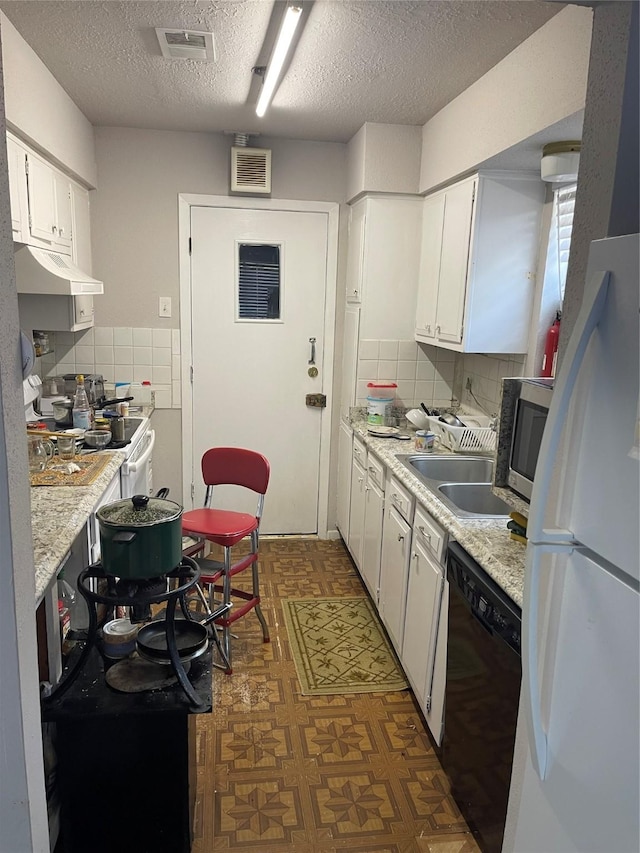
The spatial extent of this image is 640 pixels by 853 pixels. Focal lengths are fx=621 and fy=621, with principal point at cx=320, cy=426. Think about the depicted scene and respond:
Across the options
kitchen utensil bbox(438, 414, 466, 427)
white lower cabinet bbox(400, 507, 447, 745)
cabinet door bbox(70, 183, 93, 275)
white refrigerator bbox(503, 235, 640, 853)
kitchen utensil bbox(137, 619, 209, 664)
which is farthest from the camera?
cabinet door bbox(70, 183, 93, 275)

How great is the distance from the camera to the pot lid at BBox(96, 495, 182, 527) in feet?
5.55

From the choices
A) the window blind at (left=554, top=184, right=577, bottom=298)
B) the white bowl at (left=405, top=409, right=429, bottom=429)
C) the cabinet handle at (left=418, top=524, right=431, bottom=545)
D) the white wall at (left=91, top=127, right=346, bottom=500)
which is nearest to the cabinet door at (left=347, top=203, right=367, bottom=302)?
the white wall at (left=91, top=127, right=346, bottom=500)

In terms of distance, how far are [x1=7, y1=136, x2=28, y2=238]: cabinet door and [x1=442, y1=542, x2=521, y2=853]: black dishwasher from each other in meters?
2.09

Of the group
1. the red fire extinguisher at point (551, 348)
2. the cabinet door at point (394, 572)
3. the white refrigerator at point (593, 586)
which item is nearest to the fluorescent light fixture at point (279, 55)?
the white refrigerator at point (593, 586)

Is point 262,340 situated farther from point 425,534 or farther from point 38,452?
point 425,534

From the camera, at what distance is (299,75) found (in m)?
2.71

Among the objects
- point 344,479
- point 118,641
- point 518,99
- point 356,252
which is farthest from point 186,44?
point 344,479

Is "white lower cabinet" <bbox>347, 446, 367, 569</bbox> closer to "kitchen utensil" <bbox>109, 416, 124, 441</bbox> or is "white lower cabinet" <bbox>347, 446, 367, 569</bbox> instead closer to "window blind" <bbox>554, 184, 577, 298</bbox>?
"kitchen utensil" <bbox>109, 416, 124, 441</bbox>

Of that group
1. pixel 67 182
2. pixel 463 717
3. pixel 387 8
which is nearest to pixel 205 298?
pixel 67 182

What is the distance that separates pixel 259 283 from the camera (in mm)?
4047

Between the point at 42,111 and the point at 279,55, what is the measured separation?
44.9 inches

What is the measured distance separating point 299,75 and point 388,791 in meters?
2.87

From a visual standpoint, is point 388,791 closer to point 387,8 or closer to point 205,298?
point 387,8

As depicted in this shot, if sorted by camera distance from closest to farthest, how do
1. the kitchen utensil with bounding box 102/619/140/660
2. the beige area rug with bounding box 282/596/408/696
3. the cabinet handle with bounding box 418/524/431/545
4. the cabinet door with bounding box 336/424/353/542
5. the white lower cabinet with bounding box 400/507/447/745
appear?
the kitchen utensil with bounding box 102/619/140/660
the white lower cabinet with bounding box 400/507/447/745
the cabinet handle with bounding box 418/524/431/545
the beige area rug with bounding box 282/596/408/696
the cabinet door with bounding box 336/424/353/542
